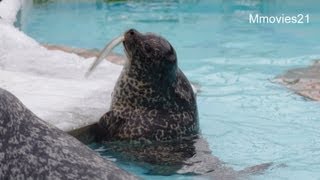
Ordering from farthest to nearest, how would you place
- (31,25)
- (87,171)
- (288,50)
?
(31,25) → (288,50) → (87,171)

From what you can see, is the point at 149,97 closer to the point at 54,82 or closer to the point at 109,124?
the point at 109,124

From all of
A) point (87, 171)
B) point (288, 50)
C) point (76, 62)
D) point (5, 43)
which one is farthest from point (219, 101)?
point (87, 171)

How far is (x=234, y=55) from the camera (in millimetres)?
10570

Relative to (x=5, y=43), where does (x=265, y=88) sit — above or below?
below

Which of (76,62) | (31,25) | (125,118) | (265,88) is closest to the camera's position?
(125,118)

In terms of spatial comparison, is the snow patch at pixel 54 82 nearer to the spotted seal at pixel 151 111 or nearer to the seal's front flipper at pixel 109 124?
the seal's front flipper at pixel 109 124

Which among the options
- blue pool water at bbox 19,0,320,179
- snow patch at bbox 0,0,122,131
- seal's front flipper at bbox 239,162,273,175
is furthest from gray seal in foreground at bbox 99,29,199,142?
seal's front flipper at bbox 239,162,273,175

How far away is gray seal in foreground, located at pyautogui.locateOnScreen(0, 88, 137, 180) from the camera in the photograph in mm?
2684

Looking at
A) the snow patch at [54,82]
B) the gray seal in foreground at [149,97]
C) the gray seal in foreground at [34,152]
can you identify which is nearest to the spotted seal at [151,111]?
the gray seal in foreground at [149,97]

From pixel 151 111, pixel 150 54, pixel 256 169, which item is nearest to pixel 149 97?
pixel 151 111

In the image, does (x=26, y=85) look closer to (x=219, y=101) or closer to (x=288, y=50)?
(x=219, y=101)

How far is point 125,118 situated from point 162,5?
11066 millimetres

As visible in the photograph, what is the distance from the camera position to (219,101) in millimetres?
7742

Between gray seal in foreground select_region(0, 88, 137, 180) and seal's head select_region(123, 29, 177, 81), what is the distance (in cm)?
254
